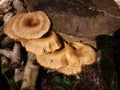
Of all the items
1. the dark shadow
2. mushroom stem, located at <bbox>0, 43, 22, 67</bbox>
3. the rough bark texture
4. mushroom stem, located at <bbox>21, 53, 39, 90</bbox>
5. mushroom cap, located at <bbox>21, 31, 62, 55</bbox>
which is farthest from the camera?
mushroom stem, located at <bbox>0, 43, 22, 67</bbox>

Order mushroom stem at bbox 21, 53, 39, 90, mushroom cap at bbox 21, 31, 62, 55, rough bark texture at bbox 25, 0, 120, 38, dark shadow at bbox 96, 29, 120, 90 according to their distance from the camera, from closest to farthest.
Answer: dark shadow at bbox 96, 29, 120, 90
rough bark texture at bbox 25, 0, 120, 38
mushroom cap at bbox 21, 31, 62, 55
mushroom stem at bbox 21, 53, 39, 90

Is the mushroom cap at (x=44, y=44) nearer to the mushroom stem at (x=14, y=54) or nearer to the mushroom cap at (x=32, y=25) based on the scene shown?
the mushroom cap at (x=32, y=25)

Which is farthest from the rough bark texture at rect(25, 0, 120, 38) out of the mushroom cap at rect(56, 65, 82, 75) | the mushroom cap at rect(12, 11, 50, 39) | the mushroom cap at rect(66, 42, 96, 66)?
the mushroom cap at rect(56, 65, 82, 75)

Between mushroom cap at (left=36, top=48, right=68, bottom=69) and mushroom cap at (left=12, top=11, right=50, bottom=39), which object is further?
mushroom cap at (left=36, top=48, right=68, bottom=69)

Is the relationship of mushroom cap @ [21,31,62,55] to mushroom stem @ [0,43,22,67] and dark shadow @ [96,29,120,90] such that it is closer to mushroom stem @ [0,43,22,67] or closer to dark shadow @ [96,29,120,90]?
mushroom stem @ [0,43,22,67]

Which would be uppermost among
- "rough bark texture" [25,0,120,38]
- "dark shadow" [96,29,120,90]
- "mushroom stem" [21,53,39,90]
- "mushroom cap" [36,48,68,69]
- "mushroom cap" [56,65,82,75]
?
"rough bark texture" [25,0,120,38]

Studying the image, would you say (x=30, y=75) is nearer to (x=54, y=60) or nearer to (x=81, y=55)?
(x=54, y=60)

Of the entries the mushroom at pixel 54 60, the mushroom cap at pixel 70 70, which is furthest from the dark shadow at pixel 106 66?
the mushroom at pixel 54 60
